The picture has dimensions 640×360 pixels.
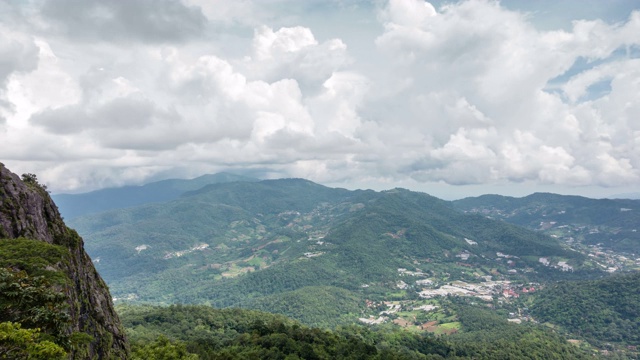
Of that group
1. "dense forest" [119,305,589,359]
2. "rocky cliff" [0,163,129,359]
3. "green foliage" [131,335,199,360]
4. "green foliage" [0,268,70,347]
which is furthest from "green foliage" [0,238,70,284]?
"dense forest" [119,305,589,359]

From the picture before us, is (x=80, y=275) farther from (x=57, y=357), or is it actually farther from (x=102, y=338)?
(x=57, y=357)

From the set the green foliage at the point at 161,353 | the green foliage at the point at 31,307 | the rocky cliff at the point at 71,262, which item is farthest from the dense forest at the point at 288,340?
the green foliage at the point at 31,307

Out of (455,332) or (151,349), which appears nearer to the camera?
(151,349)

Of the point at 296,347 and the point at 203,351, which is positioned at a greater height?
the point at 203,351

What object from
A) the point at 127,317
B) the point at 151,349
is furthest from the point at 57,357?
the point at 127,317

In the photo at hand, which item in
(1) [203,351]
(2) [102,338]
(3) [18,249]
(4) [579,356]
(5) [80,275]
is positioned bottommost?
(4) [579,356]

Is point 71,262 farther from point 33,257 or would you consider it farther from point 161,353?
point 161,353

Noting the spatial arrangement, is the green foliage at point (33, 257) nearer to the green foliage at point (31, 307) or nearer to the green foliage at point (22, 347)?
the green foliage at point (31, 307)
